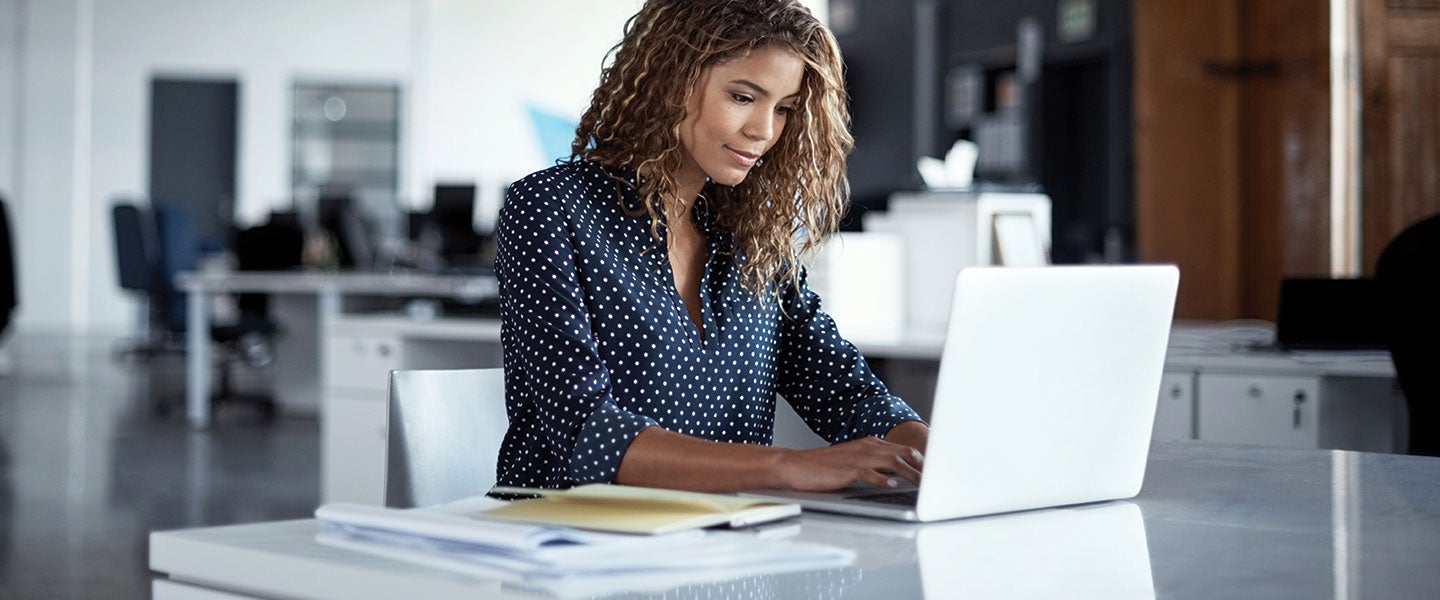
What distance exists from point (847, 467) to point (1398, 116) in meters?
4.51

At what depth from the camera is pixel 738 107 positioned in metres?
1.62

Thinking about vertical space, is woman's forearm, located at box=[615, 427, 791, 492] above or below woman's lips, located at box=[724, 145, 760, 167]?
below

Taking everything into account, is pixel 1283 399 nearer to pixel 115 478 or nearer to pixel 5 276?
pixel 115 478

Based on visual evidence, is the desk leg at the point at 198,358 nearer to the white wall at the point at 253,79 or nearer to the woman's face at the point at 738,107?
the white wall at the point at 253,79

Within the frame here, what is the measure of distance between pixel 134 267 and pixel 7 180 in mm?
4722

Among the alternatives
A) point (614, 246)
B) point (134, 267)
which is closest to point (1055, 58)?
point (134, 267)

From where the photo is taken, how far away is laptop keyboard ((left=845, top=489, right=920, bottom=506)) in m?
1.17

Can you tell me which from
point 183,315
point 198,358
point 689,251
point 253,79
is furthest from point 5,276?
point 689,251

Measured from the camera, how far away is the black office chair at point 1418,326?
2.50 m

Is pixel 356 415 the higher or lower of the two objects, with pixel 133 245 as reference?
lower

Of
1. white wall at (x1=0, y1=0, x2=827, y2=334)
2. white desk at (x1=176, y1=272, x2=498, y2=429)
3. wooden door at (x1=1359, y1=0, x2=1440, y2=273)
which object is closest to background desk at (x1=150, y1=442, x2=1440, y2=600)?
wooden door at (x1=1359, y1=0, x2=1440, y2=273)

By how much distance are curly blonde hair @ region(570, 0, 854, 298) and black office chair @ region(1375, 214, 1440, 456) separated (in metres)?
1.23

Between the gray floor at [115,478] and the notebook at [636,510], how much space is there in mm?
2858

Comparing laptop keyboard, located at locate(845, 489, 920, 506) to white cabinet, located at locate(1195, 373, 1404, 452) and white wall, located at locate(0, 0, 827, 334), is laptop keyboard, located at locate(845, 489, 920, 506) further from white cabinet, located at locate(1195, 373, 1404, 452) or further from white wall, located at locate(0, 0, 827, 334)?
white wall, located at locate(0, 0, 827, 334)
